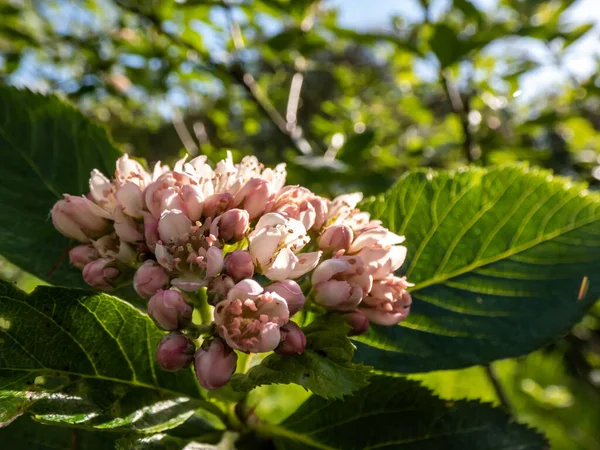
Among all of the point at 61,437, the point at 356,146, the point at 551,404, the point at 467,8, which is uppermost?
the point at 467,8

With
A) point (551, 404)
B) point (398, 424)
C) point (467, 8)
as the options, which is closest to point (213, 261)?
point (398, 424)

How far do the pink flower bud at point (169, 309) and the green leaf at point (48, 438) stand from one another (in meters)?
0.28

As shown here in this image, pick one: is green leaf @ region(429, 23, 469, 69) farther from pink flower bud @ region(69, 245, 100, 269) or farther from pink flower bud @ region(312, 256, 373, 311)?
pink flower bud @ region(69, 245, 100, 269)

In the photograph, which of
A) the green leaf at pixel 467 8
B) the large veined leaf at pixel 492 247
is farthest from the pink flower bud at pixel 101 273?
the green leaf at pixel 467 8

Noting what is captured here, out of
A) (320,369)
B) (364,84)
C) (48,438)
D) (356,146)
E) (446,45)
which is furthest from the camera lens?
(364,84)

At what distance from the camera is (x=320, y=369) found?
608mm

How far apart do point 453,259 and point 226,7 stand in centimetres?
130

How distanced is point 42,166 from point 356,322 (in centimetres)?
66

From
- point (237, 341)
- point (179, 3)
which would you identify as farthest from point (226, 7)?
point (237, 341)

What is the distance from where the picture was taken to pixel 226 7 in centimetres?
181

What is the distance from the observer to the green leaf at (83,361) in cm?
63

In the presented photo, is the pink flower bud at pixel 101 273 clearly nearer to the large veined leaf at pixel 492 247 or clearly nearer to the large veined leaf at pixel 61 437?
the large veined leaf at pixel 61 437

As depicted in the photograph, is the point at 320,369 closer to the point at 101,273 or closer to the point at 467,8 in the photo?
the point at 101,273

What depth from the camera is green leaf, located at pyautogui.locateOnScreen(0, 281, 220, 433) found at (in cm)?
63
